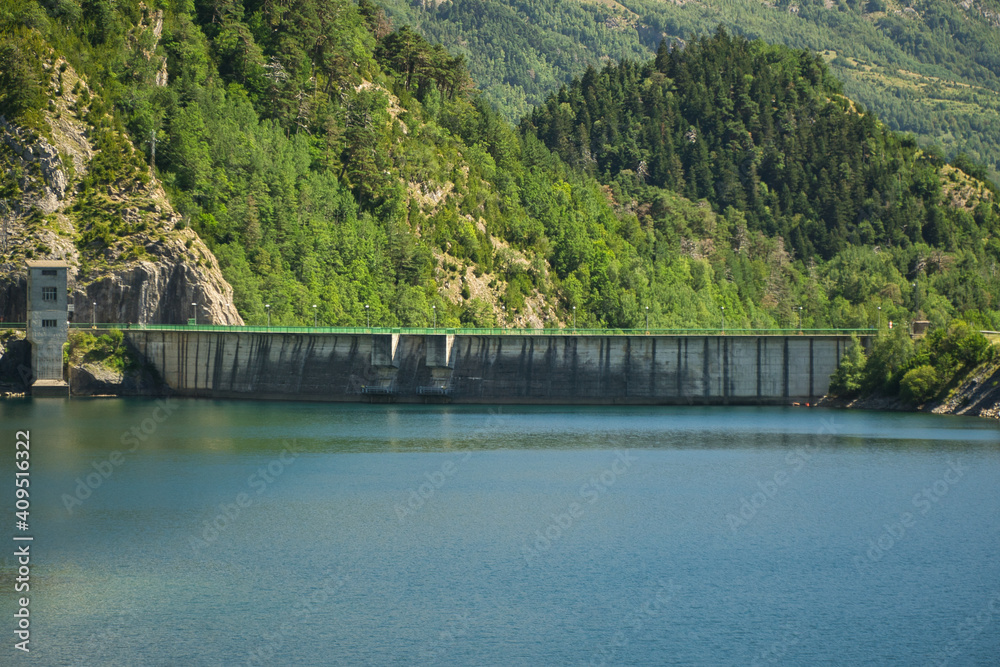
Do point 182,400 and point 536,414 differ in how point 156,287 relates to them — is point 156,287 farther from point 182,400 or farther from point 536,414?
point 536,414

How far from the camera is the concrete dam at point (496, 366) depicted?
141m

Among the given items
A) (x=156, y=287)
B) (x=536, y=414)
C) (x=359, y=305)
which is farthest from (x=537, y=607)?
(x=359, y=305)

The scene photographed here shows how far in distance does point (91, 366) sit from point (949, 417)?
295ft

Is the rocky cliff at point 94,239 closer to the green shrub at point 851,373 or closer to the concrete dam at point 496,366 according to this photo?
the concrete dam at point 496,366

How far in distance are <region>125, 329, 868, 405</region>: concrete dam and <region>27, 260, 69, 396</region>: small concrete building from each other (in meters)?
8.57

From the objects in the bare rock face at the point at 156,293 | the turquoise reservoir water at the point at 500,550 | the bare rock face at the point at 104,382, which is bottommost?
the turquoise reservoir water at the point at 500,550

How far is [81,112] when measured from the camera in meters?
152

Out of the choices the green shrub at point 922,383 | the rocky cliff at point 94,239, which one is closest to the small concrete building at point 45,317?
the rocky cliff at point 94,239

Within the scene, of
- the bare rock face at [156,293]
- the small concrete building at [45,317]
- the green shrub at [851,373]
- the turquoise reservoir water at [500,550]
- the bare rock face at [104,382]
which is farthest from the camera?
the green shrub at [851,373]

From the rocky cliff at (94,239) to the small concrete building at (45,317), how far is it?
340 centimetres

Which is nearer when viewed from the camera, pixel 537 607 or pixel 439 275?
pixel 537 607

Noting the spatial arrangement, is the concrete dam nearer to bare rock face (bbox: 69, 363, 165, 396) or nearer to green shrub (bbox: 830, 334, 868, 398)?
green shrub (bbox: 830, 334, 868, 398)

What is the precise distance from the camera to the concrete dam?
141 m

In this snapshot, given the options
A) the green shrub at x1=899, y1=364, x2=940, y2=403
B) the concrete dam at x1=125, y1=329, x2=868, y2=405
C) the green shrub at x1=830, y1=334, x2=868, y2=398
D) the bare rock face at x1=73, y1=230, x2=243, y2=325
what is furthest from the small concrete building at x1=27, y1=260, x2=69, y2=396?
the green shrub at x1=899, y1=364, x2=940, y2=403
